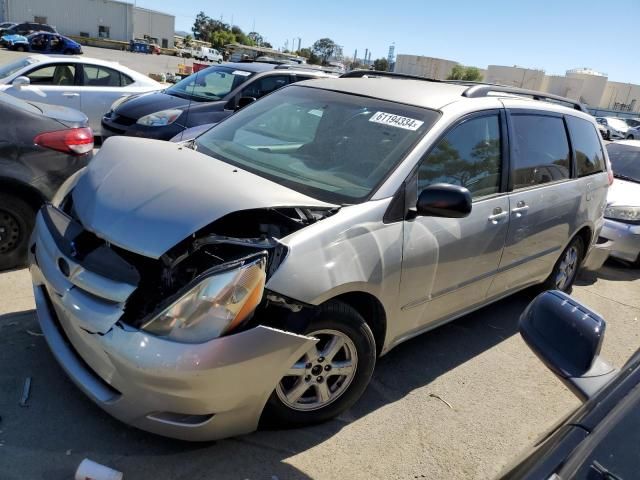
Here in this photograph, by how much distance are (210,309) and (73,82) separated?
7.88 meters

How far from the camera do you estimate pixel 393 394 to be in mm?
3291

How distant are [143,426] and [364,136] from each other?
6.69 ft

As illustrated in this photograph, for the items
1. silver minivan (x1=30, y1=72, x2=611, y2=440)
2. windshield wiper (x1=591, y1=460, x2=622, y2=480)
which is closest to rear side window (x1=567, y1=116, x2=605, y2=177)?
silver minivan (x1=30, y1=72, x2=611, y2=440)

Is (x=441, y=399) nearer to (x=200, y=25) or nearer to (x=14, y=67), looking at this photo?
(x=14, y=67)

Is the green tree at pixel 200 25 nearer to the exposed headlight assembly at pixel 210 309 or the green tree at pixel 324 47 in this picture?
the green tree at pixel 324 47

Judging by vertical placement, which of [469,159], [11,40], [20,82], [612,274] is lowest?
[11,40]

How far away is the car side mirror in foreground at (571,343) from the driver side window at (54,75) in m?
8.89

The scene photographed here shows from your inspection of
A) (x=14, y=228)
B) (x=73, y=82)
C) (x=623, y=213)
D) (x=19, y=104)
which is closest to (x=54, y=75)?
(x=73, y=82)

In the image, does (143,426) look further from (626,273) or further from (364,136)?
(626,273)

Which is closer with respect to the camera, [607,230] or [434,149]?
[434,149]

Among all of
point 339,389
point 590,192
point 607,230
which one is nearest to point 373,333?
point 339,389

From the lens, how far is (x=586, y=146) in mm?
4867

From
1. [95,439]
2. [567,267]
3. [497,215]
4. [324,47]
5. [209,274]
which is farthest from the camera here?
[324,47]

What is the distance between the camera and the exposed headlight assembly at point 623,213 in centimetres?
648
